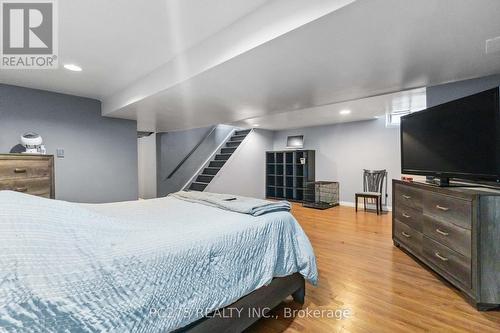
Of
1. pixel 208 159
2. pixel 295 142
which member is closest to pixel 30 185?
pixel 208 159

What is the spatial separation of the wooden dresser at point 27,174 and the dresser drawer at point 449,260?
4.19 metres

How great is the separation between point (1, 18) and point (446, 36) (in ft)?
10.5

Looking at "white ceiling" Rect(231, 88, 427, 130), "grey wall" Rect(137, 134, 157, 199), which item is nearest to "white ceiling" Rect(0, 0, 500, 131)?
"white ceiling" Rect(231, 88, 427, 130)

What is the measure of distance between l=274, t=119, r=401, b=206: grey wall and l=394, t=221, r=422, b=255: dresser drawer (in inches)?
95.5

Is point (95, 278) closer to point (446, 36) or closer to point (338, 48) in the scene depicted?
point (338, 48)

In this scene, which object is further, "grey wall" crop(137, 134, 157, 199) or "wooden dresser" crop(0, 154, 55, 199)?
"grey wall" crop(137, 134, 157, 199)

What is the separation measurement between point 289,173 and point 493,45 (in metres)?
5.07

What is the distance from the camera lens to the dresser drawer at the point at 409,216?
249 cm

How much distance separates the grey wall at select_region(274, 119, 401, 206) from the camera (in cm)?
511

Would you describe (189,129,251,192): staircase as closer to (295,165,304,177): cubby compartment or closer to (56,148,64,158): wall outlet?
(295,165,304,177): cubby compartment

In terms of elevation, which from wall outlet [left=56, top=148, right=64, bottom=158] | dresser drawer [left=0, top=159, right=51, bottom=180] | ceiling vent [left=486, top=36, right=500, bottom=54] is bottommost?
dresser drawer [left=0, top=159, right=51, bottom=180]

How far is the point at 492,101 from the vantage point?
175 cm

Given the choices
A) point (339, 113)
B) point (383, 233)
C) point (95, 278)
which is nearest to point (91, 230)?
point (95, 278)

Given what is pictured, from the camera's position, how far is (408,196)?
271 centimetres
